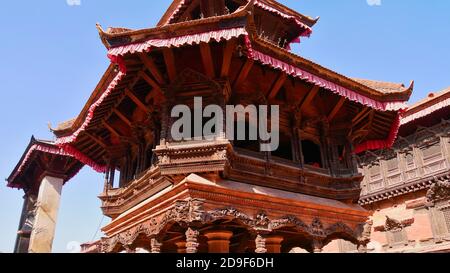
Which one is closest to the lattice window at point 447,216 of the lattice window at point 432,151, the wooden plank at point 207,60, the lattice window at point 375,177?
the lattice window at point 432,151

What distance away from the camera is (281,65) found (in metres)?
7.32

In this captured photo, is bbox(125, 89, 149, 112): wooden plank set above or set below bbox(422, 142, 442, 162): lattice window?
below

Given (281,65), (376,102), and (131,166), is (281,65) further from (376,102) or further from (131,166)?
(131,166)

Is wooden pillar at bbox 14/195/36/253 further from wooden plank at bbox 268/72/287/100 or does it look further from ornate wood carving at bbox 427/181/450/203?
ornate wood carving at bbox 427/181/450/203

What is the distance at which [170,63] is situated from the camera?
24.0ft

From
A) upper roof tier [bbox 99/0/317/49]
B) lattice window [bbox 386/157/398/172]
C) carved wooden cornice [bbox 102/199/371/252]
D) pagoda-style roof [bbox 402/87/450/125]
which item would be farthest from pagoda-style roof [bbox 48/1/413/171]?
lattice window [bbox 386/157/398/172]

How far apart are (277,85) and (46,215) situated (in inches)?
405

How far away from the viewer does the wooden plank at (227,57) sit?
266 inches

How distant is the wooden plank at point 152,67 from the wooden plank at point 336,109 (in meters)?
4.26

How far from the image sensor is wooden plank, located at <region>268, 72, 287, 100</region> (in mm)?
8036

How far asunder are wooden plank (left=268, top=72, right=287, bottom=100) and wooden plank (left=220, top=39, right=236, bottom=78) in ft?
3.98

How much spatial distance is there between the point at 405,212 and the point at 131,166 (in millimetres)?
15816
